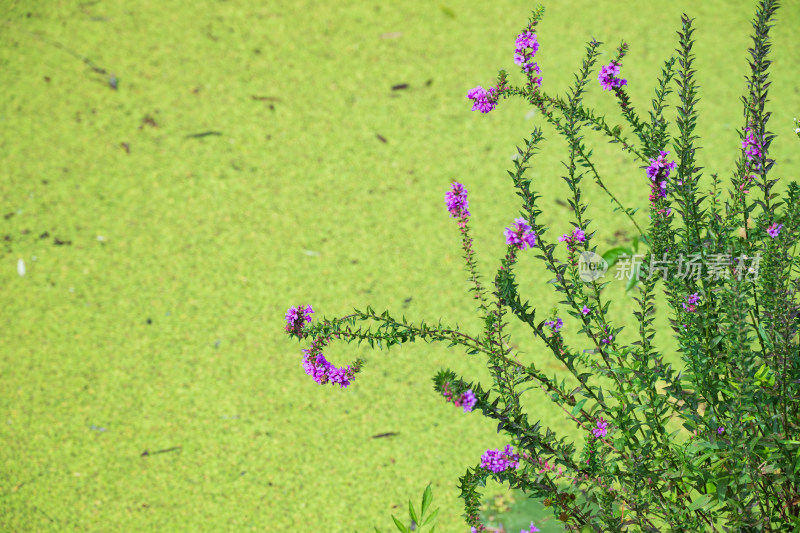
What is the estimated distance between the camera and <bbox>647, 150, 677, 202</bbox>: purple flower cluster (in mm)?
943

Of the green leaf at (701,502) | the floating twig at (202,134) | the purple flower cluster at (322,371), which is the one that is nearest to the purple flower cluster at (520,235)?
the purple flower cluster at (322,371)

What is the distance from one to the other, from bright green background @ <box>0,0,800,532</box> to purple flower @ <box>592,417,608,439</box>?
67 centimetres

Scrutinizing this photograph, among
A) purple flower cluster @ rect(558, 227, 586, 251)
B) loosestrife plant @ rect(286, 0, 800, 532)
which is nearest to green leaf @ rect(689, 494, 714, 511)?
loosestrife plant @ rect(286, 0, 800, 532)

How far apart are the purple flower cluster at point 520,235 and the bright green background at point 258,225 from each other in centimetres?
86

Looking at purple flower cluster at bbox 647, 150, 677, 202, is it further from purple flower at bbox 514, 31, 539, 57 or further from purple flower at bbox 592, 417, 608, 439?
purple flower at bbox 592, 417, 608, 439

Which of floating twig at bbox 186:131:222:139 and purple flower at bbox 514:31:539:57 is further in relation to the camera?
floating twig at bbox 186:131:222:139

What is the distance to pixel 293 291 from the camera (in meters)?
1.95

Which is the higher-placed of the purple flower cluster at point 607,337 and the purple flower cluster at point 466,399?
the purple flower cluster at point 607,337

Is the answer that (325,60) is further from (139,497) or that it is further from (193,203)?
(139,497)

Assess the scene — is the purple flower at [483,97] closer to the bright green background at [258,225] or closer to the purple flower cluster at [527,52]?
the purple flower cluster at [527,52]

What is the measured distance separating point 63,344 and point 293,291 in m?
0.65

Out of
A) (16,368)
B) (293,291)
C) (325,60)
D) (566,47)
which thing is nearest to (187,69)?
(325,60)

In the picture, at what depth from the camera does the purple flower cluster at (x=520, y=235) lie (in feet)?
3.03

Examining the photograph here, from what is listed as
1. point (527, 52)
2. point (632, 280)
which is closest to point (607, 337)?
point (527, 52)
